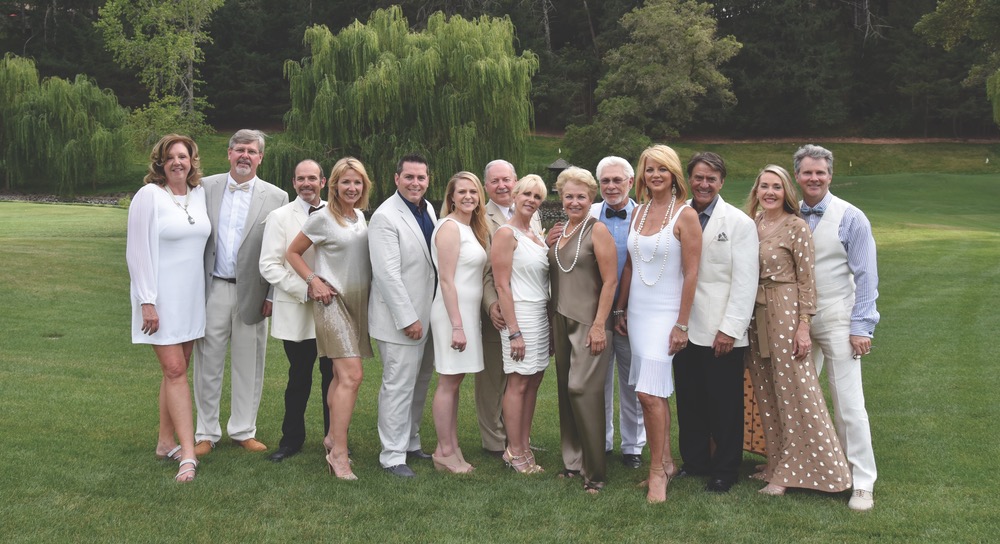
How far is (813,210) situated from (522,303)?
175 centimetres

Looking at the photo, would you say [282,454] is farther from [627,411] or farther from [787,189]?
[787,189]

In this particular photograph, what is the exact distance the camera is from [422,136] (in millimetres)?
21672

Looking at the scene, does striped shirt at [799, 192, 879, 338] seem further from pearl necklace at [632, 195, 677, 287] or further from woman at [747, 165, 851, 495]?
pearl necklace at [632, 195, 677, 287]

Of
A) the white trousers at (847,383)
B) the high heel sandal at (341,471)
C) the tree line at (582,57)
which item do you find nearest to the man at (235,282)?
the high heel sandal at (341,471)

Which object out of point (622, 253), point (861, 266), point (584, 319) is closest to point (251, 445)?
point (584, 319)

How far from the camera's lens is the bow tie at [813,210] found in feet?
16.0

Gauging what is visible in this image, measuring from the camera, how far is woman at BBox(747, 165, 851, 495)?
4.75 meters

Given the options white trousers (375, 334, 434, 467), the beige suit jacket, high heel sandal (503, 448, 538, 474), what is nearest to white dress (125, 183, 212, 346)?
the beige suit jacket

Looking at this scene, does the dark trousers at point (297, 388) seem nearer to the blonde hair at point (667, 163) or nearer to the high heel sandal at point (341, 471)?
the high heel sandal at point (341, 471)

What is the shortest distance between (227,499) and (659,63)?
128 ft

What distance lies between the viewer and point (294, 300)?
5.52 metres

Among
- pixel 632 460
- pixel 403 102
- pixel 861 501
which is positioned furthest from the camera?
pixel 403 102

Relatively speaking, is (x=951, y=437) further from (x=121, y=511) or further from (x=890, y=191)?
(x=890, y=191)

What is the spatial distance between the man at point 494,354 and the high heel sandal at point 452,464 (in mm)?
487
